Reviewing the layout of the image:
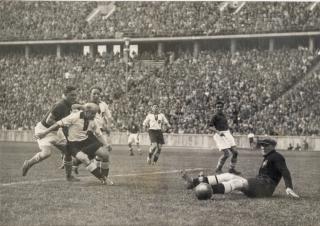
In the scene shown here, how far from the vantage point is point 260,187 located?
9062 millimetres

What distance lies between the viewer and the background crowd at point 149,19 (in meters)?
33.8

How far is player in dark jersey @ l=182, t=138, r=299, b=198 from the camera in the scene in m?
8.80

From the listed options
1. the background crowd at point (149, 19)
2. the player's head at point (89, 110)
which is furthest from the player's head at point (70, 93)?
the background crowd at point (149, 19)

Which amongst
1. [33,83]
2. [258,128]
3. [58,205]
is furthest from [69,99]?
[33,83]

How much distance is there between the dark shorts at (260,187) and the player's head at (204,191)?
2.47 feet

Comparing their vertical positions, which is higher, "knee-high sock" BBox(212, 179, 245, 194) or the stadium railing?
"knee-high sock" BBox(212, 179, 245, 194)

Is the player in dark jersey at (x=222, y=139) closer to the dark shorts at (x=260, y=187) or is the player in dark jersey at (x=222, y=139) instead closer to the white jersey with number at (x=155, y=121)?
the dark shorts at (x=260, y=187)

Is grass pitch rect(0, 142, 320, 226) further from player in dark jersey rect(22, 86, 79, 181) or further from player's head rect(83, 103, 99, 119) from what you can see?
player's head rect(83, 103, 99, 119)

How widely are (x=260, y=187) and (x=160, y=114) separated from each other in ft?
32.2

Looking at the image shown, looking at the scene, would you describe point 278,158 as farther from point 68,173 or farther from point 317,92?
point 317,92

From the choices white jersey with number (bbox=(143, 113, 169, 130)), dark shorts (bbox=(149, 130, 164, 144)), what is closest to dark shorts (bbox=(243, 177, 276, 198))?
dark shorts (bbox=(149, 130, 164, 144))

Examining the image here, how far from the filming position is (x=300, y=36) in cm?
3328

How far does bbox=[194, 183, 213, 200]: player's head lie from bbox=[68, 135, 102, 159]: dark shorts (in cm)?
273

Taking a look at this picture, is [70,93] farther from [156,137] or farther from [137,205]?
[156,137]
